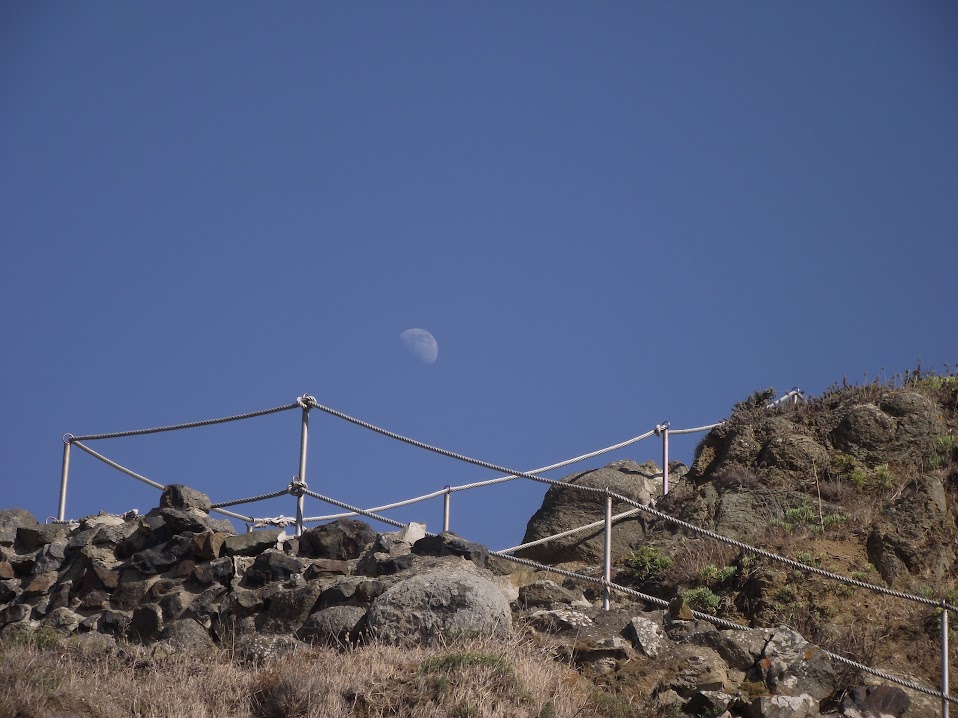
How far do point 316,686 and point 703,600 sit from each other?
4.52 metres

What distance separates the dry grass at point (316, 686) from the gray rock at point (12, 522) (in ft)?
12.6

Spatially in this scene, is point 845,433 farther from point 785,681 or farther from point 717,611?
point 785,681

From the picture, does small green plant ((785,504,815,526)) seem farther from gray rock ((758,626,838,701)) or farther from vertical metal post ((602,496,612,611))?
gray rock ((758,626,838,701))

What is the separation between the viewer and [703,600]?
11.8 m

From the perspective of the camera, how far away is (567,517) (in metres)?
16.1

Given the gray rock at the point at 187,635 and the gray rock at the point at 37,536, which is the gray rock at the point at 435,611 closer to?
the gray rock at the point at 187,635

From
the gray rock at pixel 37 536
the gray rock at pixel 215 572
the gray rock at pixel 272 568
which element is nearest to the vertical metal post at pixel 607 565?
the gray rock at pixel 272 568

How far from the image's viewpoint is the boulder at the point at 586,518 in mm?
15219

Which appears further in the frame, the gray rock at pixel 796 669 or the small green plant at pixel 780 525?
the small green plant at pixel 780 525

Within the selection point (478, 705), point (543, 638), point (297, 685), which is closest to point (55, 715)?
point (297, 685)

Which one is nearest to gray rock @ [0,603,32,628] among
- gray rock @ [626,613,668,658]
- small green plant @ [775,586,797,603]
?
gray rock @ [626,613,668,658]

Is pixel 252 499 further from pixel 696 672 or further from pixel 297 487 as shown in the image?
pixel 696 672

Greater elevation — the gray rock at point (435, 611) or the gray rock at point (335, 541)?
the gray rock at point (335, 541)

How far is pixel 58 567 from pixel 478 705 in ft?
19.4
